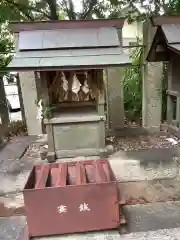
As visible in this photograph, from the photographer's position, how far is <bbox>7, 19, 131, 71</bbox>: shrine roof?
4.36 metres

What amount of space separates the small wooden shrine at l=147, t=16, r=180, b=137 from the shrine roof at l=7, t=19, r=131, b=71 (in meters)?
1.00

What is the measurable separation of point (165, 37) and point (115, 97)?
2.35m

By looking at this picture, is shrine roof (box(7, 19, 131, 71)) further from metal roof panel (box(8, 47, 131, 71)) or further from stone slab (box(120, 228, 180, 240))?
stone slab (box(120, 228, 180, 240))

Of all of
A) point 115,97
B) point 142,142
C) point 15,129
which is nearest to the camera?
point 142,142

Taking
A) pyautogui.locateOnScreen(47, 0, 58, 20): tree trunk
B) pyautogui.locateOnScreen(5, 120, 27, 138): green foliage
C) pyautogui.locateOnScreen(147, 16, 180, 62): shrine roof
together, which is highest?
pyautogui.locateOnScreen(47, 0, 58, 20): tree trunk

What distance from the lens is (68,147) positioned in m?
5.43

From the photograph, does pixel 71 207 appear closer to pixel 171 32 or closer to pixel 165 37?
pixel 165 37

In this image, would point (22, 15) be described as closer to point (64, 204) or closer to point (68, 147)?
point (68, 147)

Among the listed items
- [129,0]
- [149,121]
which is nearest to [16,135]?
[149,121]

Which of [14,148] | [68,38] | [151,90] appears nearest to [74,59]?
[68,38]

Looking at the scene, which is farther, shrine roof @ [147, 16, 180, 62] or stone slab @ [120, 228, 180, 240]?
shrine roof @ [147, 16, 180, 62]

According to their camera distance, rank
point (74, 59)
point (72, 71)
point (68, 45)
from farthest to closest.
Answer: point (72, 71) < point (68, 45) < point (74, 59)

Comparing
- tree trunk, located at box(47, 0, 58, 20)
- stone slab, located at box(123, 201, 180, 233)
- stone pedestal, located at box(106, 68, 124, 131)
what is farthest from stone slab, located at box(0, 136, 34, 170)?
tree trunk, located at box(47, 0, 58, 20)

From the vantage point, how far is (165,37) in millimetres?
5250
